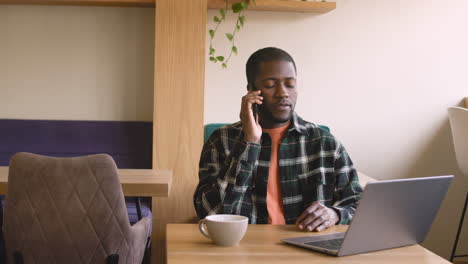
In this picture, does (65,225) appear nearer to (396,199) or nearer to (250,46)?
(396,199)

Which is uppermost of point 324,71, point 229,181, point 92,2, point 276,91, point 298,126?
point 92,2

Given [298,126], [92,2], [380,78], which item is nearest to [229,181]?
[298,126]

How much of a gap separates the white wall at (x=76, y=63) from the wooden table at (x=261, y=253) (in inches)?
83.8

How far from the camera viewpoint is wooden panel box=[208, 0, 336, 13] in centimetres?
322

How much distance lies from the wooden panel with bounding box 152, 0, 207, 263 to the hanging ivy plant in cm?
11

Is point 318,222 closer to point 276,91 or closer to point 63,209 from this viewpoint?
point 276,91

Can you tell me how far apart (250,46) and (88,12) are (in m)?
0.95

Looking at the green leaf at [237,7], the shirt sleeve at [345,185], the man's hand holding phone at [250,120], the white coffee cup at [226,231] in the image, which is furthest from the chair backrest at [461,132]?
the white coffee cup at [226,231]

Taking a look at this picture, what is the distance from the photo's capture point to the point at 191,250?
1.22 metres

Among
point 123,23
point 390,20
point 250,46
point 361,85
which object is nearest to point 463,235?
point 361,85

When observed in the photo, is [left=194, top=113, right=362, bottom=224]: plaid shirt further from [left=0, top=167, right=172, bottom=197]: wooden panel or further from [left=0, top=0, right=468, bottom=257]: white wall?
[left=0, top=0, right=468, bottom=257]: white wall

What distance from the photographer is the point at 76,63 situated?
3387mm

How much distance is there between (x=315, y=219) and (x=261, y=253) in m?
0.30

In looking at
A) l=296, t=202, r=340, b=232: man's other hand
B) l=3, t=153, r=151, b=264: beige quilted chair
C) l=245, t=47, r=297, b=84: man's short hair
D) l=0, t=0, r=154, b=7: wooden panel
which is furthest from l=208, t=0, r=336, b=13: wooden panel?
l=296, t=202, r=340, b=232: man's other hand
